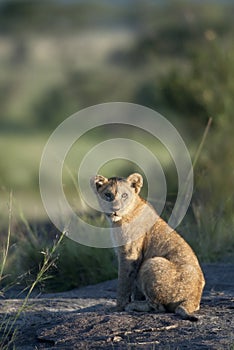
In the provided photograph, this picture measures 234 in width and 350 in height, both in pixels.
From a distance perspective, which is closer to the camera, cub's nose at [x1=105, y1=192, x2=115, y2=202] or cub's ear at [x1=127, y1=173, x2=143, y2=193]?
cub's nose at [x1=105, y1=192, x2=115, y2=202]

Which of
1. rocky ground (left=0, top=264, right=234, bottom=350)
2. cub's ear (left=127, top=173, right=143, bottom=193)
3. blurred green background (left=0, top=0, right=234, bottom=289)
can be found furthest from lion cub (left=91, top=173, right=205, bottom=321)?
blurred green background (left=0, top=0, right=234, bottom=289)

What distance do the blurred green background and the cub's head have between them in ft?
3.25

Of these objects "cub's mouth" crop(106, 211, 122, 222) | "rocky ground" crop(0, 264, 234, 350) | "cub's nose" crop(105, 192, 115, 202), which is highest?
"cub's nose" crop(105, 192, 115, 202)

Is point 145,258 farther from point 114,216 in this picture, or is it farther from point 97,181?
point 97,181

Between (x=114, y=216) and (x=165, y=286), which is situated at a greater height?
(x=114, y=216)

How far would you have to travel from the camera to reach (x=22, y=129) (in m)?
47.4

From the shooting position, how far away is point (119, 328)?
6637mm

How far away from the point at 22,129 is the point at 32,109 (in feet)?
13.4

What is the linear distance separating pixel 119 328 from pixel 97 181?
1.33 m

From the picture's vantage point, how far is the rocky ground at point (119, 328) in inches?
249

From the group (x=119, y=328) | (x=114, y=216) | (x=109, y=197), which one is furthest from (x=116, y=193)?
(x=119, y=328)

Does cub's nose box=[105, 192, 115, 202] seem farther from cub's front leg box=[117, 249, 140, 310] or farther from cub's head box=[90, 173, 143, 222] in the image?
cub's front leg box=[117, 249, 140, 310]

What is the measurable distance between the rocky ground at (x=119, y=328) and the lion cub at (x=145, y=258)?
13cm

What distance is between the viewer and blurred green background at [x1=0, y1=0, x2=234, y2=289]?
10250 millimetres
